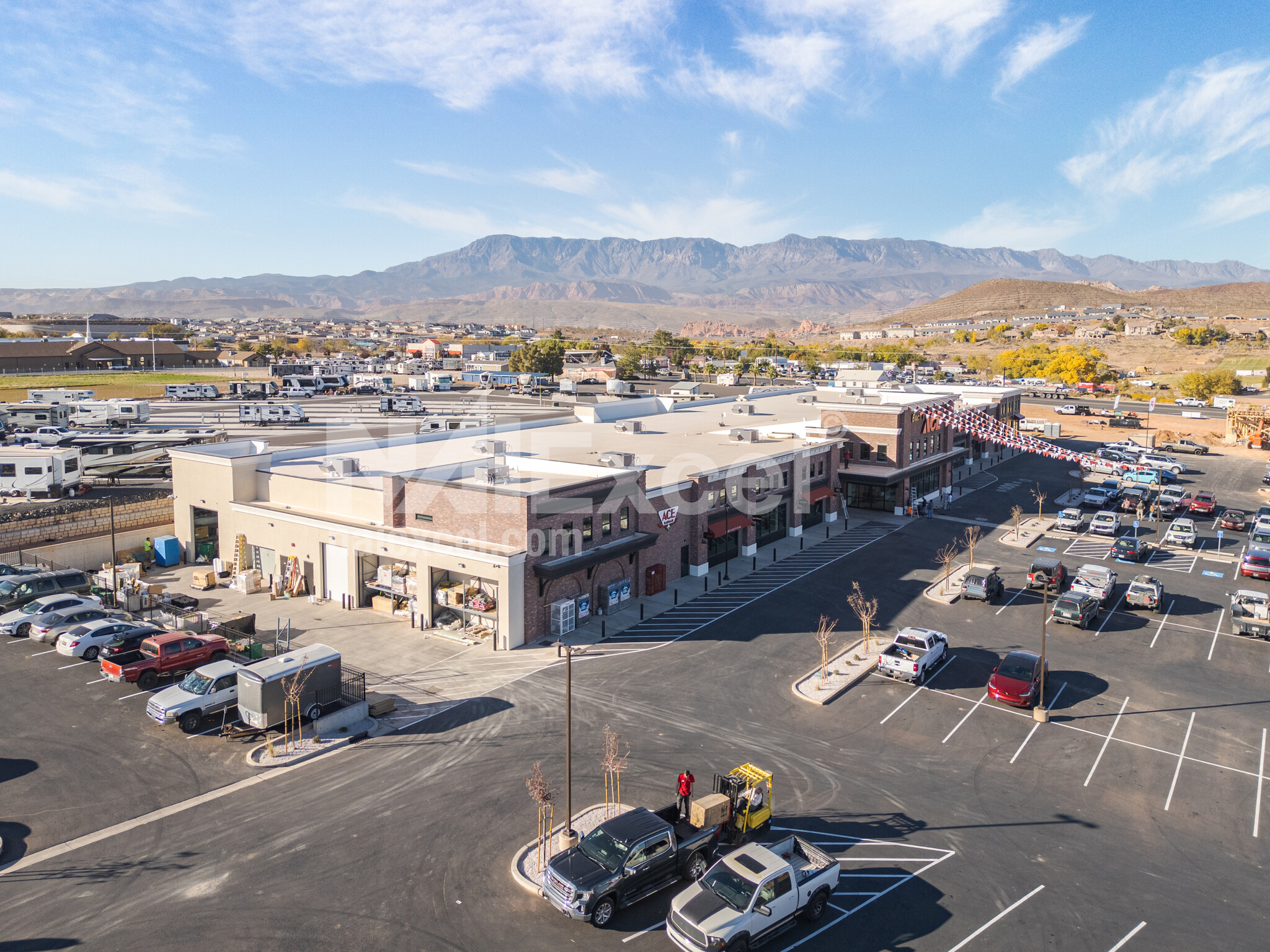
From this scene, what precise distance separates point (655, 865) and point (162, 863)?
11.1m

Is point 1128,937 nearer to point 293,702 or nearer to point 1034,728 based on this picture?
point 1034,728

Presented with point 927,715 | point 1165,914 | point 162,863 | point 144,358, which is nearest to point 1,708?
point 162,863

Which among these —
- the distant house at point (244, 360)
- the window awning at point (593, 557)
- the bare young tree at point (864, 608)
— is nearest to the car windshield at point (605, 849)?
the window awning at point (593, 557)

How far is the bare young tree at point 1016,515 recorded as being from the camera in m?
49.4

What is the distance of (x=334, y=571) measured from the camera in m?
35.5

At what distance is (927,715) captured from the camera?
26.0 metres

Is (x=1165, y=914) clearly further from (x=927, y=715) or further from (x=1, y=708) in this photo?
(x=1, y=708)

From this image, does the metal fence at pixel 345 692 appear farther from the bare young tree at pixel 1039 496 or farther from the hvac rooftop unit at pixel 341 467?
the bare young tree at pixel 1039 496

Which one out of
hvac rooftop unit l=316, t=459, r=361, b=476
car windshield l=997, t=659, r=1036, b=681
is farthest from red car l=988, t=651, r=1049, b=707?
hvac rooftop unit l=316, t=459, r=361, b=476

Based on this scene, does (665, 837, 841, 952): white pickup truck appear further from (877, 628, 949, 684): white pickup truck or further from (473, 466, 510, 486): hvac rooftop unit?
(473, 466, 510, 486): hvac rooftop unit

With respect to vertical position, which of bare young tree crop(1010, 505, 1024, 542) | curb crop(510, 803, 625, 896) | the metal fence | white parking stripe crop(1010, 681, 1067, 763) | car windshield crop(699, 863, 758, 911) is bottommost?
white parking stripe crop(1010, 681, 1067, 763)

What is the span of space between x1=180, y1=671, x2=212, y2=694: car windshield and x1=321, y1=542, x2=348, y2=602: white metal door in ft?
34.7

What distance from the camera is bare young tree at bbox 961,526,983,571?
41.6m

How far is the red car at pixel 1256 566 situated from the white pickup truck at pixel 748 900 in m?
38.1
